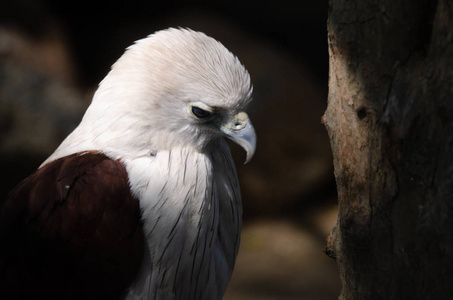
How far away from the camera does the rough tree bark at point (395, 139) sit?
150cm

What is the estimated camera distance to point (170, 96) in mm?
2152

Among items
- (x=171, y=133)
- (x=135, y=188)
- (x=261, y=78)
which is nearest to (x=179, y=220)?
(x=135, y=188)

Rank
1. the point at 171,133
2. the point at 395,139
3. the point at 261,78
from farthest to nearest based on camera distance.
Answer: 1. the point at 261,78
2. the point at 171,133
3. the point at 395,139

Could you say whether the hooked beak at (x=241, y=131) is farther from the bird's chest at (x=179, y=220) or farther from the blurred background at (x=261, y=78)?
the blurred background at (x=261, y=78)

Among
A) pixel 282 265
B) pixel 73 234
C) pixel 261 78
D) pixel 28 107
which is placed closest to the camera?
pixel 73 234

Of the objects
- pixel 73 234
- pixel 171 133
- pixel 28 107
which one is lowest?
pixel 28 107

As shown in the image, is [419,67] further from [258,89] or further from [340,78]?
[258,89]

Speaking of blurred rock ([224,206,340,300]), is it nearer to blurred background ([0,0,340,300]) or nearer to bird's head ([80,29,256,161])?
blurred background ([0,0,340,300])

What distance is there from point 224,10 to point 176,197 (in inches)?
132

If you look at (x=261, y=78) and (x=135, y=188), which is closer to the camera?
(x=135, y=188)

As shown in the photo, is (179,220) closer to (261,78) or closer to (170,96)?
(170,96)

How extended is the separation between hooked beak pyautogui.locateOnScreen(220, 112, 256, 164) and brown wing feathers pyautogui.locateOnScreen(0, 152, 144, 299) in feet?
1.58

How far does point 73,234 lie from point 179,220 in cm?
42

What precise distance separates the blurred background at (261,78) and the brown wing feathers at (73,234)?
254 centimetres
